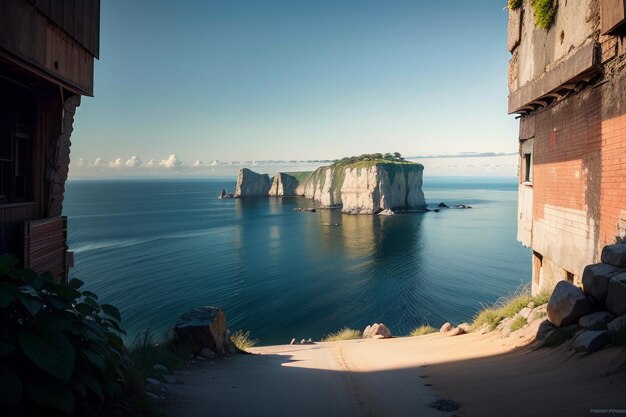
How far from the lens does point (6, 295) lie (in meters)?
3.28

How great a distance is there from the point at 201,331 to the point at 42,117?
5.62m

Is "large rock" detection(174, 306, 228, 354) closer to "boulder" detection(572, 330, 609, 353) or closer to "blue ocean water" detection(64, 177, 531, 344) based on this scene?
"boulder" detection(572, 330, 609, 353)

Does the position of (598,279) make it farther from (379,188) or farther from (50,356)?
(379,188)

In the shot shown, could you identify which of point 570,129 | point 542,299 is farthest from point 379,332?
point 570,129

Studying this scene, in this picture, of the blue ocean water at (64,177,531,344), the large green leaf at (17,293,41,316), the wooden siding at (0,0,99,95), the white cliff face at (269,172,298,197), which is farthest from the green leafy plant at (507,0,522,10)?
the white cliff face at (269,172,298,197)

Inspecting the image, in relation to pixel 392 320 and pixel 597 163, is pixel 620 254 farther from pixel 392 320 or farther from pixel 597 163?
pixel 392 320

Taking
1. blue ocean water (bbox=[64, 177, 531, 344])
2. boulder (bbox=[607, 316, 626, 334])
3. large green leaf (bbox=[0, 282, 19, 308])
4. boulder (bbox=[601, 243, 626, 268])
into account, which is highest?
large green leaf (bbox=[0, 282, 19, 308])

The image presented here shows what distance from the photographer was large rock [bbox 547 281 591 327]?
7.75 meters

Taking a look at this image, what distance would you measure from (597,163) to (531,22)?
5896 mm

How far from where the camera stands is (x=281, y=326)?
2784 cm

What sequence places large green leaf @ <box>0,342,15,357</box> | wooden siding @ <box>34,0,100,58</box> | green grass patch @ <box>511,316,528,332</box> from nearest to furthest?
large green leaf @ <box>0,342,15,357</box>
wooden siding @ <box>34,0,100,58</box>
green grass patch @ <box>511,316,528,332</box>

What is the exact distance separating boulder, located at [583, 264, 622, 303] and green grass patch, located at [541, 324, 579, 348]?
672 millimetres

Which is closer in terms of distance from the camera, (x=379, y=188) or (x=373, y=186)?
(x=379, y=188)

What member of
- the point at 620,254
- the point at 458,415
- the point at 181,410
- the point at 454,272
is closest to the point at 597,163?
the point at 620,254
